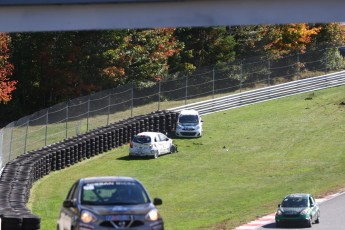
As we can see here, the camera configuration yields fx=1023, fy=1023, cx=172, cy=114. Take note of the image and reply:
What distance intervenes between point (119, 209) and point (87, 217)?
0.60 meters

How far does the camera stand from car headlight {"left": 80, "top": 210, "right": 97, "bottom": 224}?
18.4 meters

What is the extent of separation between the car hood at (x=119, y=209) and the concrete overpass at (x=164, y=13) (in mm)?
4049

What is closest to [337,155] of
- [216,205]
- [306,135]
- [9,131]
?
[306,135]

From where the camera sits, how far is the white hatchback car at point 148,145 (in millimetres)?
50625

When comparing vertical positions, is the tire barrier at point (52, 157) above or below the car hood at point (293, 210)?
above

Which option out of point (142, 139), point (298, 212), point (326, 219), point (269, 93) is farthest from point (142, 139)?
point (269, 93)

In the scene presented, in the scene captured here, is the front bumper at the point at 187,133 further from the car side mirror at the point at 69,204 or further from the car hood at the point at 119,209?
the car hood at the point at 119,209

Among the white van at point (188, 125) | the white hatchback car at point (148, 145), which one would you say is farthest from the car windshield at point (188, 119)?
the white hatchback car at point (148, 145)

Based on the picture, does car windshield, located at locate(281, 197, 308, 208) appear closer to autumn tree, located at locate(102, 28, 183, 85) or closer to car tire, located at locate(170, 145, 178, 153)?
car tire, located at locate(170, 145, 178, 153)

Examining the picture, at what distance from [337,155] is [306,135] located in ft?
18.6

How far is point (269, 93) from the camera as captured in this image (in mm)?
68438

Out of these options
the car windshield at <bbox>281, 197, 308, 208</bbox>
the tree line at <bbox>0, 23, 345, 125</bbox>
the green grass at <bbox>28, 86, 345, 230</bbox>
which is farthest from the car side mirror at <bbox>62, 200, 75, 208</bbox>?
the tree line at <bbox>0, 23, 345, 125</bbox>

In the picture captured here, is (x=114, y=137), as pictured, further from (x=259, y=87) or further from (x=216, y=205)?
(x=259, y=87)

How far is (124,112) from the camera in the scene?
56531 millimetres
